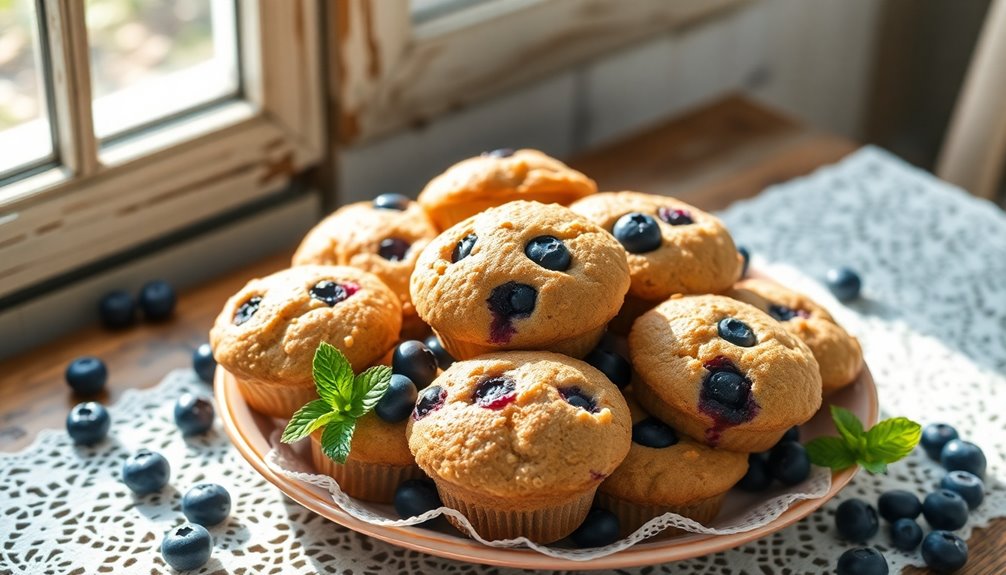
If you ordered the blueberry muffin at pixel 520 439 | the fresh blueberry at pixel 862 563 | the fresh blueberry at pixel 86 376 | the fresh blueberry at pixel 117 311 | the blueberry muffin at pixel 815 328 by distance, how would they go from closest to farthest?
the blueberry muffin at pixel 520 439, the fresh blueberry at pixel 862 563, the blueberry muffin at pixel 815 328, the fresh blueberry at pixel 86 376, the fresh blueberry at pixel 117 311

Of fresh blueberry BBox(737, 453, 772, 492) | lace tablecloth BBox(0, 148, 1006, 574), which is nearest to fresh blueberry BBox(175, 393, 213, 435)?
lace tablecloth BBox(0, 148, 1006, 574)

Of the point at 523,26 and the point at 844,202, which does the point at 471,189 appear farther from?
the point at 844,202

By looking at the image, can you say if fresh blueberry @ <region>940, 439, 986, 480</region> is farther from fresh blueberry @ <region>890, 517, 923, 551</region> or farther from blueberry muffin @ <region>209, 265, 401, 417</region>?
blueberry muffin @ <region>209, 265, 401, 417</region>

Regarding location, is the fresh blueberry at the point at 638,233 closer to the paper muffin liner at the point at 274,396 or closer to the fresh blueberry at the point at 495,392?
the fresh blueberry at the point at 495,392

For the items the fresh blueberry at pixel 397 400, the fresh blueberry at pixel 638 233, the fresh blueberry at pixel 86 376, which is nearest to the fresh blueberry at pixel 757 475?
the fresh blueberry at pixel 638 233

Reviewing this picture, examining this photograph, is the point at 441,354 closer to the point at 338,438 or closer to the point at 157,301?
the point at 338,438

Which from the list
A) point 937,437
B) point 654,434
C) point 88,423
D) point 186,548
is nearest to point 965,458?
point 937,437
